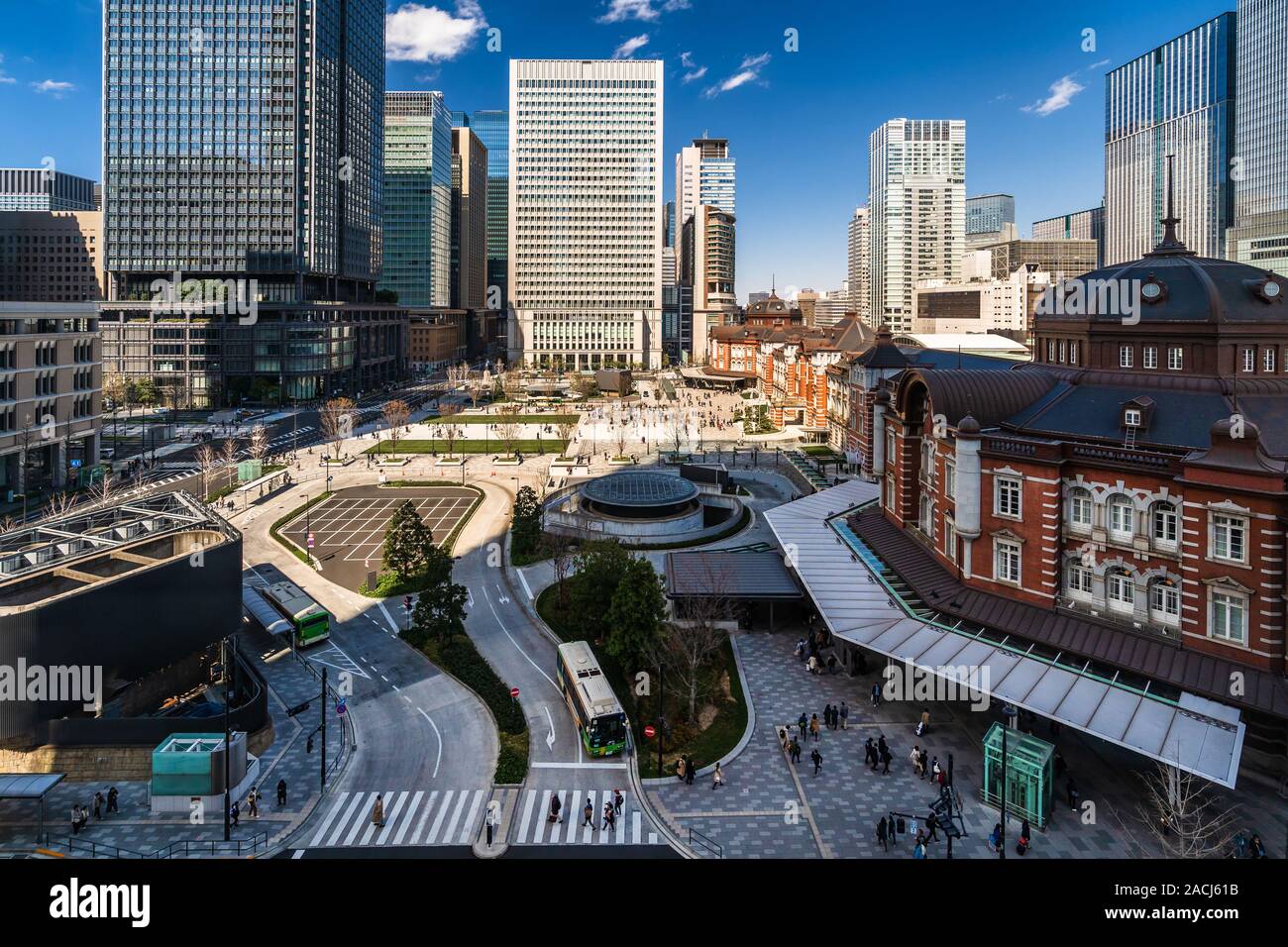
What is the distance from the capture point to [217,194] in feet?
407

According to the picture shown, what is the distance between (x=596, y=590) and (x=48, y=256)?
197 meters

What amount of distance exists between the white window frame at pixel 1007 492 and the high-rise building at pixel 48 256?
7748 inches

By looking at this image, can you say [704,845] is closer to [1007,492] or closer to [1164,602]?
[1164,602]

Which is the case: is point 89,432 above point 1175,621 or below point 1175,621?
above

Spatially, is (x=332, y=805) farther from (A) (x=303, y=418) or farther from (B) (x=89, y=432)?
(A) (x=303, y=418)

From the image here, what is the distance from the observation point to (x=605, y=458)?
3469 inches

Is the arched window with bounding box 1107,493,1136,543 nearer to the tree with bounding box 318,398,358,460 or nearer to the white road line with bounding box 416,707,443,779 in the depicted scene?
the white road line with bounding box 416,707,443,779

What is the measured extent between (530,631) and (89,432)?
58.3 meters

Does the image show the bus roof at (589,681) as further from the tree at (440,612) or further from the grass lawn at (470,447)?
the grass lawn at (470,447)

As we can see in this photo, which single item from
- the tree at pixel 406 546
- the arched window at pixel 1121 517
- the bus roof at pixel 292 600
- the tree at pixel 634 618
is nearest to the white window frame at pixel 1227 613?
the arched window at pixel 1121 517

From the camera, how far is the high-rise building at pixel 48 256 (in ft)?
578

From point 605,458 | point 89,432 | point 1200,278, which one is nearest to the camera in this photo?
point 1200,278

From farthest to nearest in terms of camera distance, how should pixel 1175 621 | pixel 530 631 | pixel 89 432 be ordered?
pixel 89 432
pixel 530 631
pixel 1175 621
